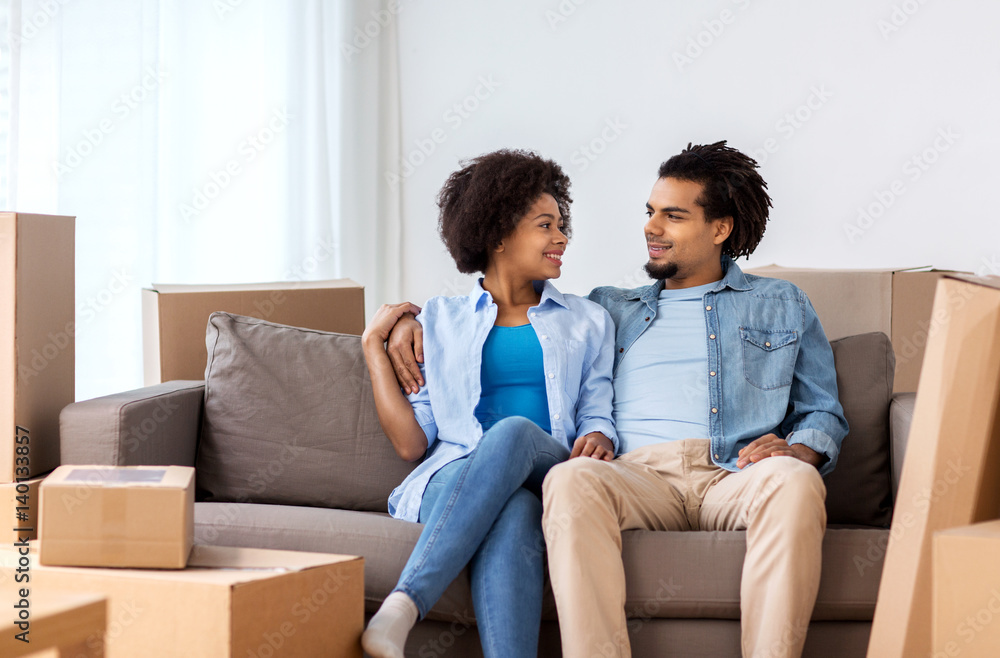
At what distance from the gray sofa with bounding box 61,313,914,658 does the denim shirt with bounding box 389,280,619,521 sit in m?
0.12

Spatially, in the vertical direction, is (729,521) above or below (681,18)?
below

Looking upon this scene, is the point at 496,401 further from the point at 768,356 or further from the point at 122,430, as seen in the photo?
the point at 122,430

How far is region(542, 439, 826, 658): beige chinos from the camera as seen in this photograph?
1.28 m

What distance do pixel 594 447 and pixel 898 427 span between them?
1.90 feet

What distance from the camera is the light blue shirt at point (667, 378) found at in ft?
5.57

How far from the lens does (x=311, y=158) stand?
3.09m

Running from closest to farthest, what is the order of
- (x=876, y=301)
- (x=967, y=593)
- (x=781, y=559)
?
(x=967, y=593), (x=781, y=559), (x=876, y=301)

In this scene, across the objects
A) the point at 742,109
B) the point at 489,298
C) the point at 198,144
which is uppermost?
the point at 742,109

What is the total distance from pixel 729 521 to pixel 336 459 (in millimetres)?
792

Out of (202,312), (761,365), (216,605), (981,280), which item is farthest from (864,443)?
(202,312)

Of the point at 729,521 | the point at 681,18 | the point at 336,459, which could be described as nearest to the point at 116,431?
the point at 336,459

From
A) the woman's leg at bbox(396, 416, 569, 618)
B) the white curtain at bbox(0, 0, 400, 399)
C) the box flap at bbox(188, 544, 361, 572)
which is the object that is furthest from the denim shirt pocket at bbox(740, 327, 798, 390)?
the white curtain at bbox(0, 0, 400, 399)

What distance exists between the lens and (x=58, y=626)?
792 millimetres

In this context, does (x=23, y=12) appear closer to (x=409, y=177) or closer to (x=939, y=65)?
(x=409, y=177)
